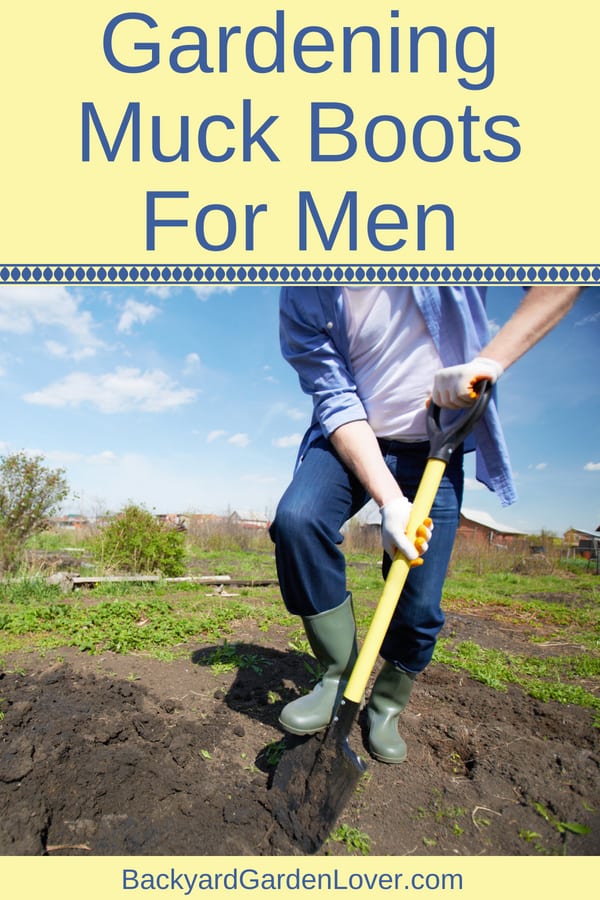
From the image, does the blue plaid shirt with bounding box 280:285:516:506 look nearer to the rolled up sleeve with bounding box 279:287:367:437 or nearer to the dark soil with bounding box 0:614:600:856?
the rolled up sleeve with bounding box 279:287:367:437

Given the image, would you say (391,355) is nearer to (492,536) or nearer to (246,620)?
(246,620)

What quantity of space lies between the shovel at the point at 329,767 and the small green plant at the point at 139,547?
211 inches

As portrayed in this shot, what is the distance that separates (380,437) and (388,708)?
0.96 metres

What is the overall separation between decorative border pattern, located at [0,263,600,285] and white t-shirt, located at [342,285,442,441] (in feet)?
0.21

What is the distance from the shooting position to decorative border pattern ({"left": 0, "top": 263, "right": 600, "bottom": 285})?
1.71 meters

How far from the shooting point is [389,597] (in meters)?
1.50

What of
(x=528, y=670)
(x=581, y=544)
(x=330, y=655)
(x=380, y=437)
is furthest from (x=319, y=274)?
(x=581, y=544)

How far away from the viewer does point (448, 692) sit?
245 cm

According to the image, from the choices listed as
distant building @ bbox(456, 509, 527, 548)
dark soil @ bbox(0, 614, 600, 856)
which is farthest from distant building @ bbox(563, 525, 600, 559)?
dark soil @ bbox(0, 614, 600, 856)

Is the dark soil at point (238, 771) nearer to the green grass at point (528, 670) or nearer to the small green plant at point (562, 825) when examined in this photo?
the small green plant at point (562, 825)

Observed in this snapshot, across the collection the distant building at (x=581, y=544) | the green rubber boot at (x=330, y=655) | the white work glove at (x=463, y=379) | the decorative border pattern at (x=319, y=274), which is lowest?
the distant building at (x=581, y=544)

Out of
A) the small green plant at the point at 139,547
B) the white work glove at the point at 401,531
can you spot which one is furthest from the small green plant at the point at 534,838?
the small green plant at the point at 139,547

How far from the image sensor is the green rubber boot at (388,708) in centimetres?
183

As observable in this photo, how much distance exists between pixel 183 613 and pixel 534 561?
763 centimetres
